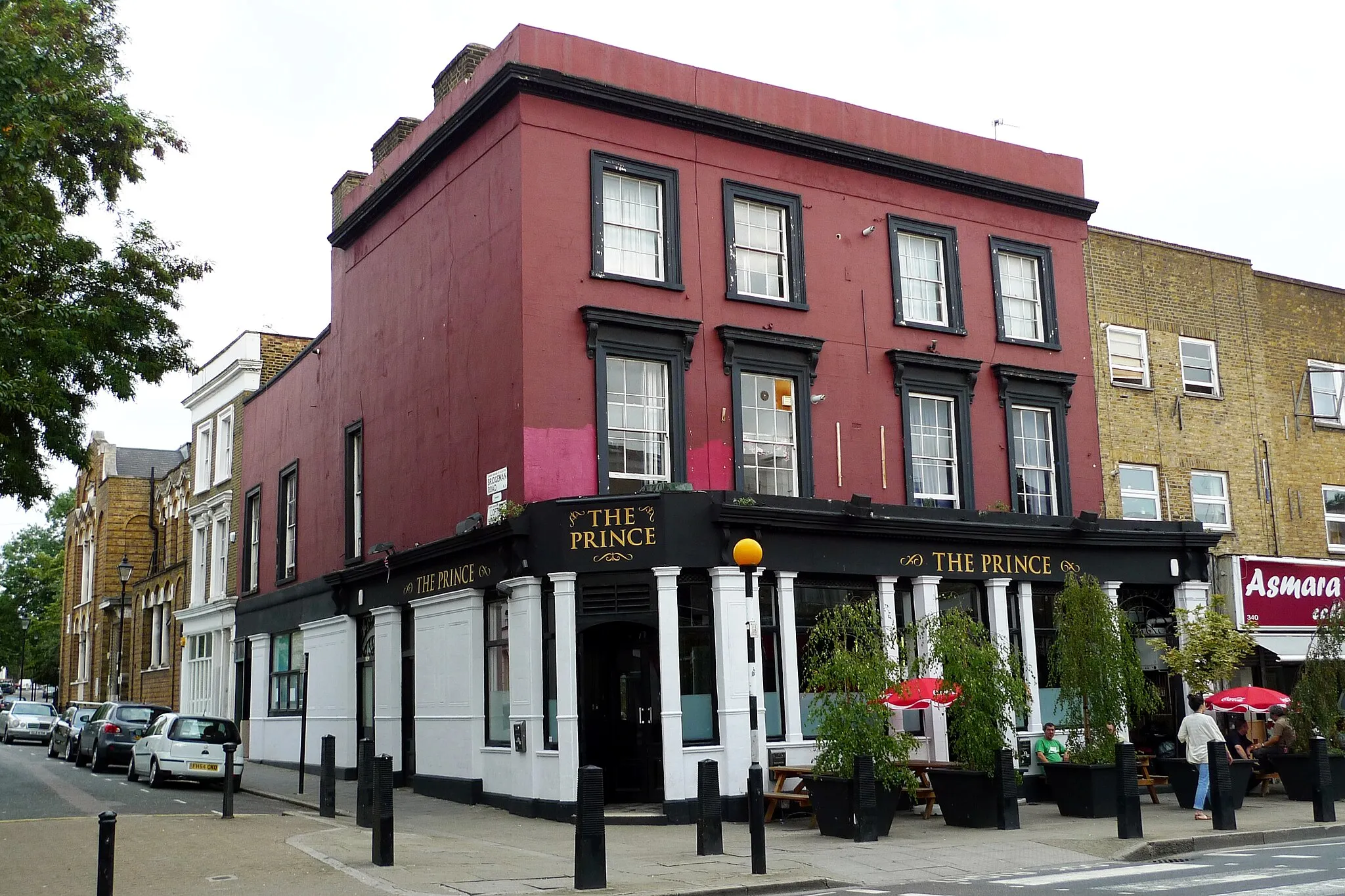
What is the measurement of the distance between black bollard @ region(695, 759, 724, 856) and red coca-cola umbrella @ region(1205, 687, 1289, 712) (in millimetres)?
8903

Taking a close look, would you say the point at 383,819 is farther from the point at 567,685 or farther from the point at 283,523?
the point at 283,523

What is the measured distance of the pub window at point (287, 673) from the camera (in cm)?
2922

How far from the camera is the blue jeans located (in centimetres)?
1727

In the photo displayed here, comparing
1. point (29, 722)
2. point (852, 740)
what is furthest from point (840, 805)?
point (29, 722)

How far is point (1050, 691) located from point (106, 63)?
61.9 feet

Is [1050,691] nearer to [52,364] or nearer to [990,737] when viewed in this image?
[990,737]

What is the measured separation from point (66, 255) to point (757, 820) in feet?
42.4

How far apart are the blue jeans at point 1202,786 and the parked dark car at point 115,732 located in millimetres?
21245

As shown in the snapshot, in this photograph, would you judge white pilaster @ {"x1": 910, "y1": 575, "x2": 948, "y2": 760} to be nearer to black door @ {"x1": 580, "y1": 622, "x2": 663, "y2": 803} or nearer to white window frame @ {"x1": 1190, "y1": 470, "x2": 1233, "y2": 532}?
black door @ {"x1": 580, "y1": 622, "x2": 663, "y2": 803}

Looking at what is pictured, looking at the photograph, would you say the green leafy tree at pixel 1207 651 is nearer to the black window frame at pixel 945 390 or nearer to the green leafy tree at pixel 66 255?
the black window frame at pixel 945 390

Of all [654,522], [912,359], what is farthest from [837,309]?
[654,522]

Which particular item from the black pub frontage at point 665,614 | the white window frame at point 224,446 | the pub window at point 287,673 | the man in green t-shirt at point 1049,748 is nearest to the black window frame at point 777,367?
the black pub frontage at point 665,614

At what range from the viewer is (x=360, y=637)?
25.7 m

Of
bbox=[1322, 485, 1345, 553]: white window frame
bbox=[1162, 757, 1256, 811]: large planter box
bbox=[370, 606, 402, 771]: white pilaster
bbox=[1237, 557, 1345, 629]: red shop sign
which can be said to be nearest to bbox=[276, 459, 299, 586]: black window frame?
bbox=[370, 606, 402, 771]: white pilaster
